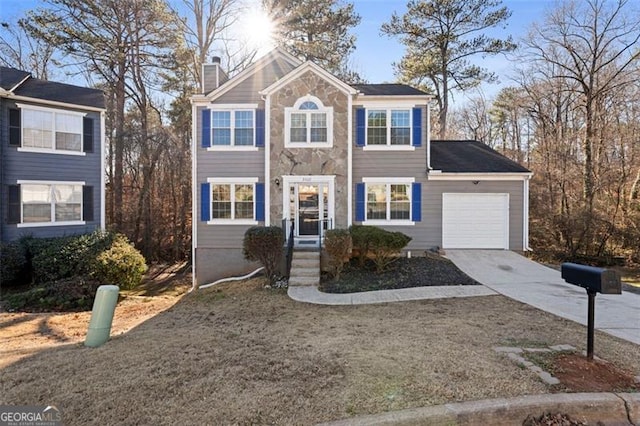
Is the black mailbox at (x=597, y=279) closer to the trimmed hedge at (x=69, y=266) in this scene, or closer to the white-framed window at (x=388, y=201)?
the white-framed window at (x=388, y=201)

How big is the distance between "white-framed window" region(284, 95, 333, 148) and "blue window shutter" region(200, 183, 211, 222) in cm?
331

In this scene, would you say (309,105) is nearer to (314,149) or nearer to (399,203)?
(314,149)

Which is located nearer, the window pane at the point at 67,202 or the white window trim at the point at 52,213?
the white window trim at the point at 52,213

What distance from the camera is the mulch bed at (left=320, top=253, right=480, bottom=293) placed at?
8891mm

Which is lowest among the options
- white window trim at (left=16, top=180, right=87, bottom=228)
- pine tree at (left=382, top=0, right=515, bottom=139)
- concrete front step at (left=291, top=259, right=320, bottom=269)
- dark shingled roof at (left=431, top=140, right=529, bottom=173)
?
concrete front step at (left=291, top=259, right=320, bottom=269)

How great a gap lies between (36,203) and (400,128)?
44.2 ft

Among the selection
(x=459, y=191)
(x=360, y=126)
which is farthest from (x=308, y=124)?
(x=459, y=191)

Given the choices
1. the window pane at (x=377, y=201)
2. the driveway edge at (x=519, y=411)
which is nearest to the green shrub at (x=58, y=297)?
the window pane at (x=377, y=201)

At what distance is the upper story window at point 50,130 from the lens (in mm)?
12352

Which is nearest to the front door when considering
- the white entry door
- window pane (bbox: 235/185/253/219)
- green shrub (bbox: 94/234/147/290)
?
the white entry door

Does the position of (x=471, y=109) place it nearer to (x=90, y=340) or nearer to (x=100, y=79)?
(x=100, y=79)

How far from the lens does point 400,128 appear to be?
1253 centimetres

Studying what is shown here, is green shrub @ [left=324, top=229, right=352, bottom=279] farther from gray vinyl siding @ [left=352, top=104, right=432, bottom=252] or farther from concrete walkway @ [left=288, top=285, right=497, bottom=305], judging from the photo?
gray vinyl siding @ [left=352, top=104, right=432, bottom=252]

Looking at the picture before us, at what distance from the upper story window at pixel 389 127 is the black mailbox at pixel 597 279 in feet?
29.6
